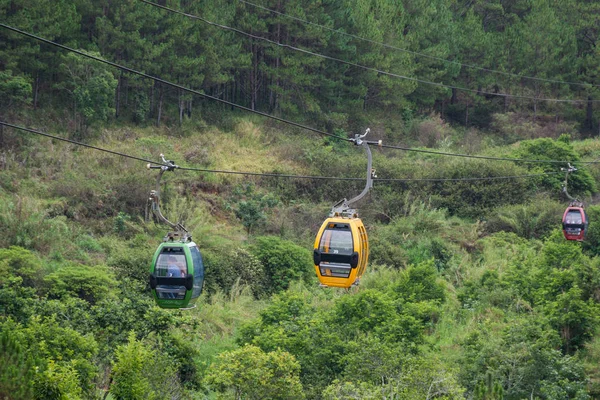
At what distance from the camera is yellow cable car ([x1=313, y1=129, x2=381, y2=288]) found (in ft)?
56.3

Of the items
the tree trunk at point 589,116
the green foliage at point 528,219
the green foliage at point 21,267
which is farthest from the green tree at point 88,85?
the tree trunk at point 589,116

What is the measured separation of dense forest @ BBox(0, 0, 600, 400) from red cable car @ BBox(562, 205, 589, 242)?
125cm

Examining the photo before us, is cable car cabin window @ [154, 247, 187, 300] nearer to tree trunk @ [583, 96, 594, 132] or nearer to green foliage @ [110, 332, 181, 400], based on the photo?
green foliage @ [110, 332, 181, 400]

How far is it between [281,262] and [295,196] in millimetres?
9120

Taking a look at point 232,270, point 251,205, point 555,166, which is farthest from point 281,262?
point 555,166

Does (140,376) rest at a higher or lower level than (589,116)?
lower

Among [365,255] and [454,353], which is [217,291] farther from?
[365,255]

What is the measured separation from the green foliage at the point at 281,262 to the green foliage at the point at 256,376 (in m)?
10.7

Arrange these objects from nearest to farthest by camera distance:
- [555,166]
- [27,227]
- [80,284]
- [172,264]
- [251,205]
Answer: [172,264], [80,284], [27,227], [251,205], [555,166]

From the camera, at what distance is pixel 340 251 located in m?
17.3

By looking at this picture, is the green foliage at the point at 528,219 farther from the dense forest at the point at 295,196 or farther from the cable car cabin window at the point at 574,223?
the cable car cabin window at the point at 574,223

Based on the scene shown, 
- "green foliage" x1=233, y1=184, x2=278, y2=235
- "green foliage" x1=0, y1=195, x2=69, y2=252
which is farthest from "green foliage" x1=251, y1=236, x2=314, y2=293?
"green foliage" x1=0, y1=195, x2=69, y2=252

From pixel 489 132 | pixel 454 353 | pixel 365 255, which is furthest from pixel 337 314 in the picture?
pixel 489 132

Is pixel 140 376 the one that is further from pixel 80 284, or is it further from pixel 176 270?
pixel 80 284
